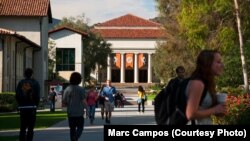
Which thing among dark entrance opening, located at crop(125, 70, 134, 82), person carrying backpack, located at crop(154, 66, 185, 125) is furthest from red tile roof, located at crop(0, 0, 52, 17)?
dark entrance opening, located at crop(125, 70, 134, 82)

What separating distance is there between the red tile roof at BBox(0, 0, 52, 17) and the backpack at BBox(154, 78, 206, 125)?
52.1 metres

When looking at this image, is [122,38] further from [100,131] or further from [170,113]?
[170,113]

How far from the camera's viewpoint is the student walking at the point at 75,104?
13.5 metres

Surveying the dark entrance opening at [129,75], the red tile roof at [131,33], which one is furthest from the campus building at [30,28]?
the dark entrance opening at [129,75]

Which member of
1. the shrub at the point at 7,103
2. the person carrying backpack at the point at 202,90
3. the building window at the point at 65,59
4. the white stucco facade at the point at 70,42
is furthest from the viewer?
the building window at the point at 65,59

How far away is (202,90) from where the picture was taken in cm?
594

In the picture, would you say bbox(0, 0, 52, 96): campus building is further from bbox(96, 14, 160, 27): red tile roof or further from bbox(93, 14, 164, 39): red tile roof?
bbox(96, 14, 160, 27): red tile roof

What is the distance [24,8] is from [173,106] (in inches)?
2120

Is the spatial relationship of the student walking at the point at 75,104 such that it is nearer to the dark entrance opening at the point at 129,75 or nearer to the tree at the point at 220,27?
the tree at the point at 220,27

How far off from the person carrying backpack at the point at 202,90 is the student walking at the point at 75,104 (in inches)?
296

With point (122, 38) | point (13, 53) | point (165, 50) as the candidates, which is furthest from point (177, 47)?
point (122, 38)

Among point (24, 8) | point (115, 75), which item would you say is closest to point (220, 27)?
point (24, 8)

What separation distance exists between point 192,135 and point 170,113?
1.75 feet

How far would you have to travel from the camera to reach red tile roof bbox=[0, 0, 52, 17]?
57906 millimetres
